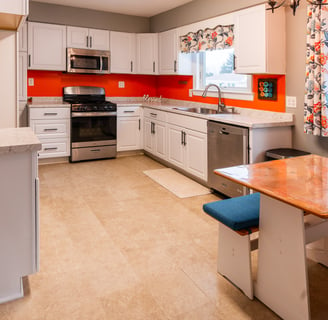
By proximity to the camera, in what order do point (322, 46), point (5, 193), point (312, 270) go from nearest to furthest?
1. point (5, 193)
2. point (312, 270)
3. point (322, 46)

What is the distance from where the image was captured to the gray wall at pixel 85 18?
5.13m

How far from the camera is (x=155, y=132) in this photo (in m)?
5.37

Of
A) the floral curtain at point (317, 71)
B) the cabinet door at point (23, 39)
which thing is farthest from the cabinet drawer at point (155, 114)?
the floral curtain at point (317, 71)

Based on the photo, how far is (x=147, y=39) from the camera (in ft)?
19.1

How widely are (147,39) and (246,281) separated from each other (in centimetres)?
481

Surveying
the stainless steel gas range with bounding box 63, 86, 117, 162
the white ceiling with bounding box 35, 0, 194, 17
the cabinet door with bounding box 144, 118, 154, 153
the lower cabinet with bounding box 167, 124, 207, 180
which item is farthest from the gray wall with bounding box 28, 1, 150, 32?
the lower cabinet with bounding box 167, 124, 207, 180

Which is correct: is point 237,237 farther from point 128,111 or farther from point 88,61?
point 88,61

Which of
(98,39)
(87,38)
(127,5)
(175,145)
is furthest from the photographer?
(98,39)

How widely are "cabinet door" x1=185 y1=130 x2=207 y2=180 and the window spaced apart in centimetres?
81

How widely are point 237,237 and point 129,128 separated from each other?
3975 mm

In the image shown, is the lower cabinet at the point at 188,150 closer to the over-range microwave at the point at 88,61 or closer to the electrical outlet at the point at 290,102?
the electrical outlet at the point at 290,102

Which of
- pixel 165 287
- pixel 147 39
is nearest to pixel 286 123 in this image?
pixel 165 287

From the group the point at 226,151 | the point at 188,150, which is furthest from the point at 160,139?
the point at 226,151

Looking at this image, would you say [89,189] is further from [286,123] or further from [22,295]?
[286,123]
